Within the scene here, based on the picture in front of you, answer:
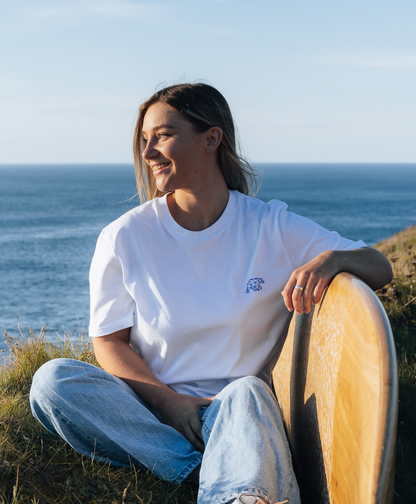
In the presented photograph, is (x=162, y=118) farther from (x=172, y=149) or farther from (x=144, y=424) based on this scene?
(x=144, y=424)

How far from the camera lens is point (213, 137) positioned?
9.04 feet

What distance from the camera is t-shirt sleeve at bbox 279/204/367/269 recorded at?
254 cm

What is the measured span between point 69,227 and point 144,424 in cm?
6126

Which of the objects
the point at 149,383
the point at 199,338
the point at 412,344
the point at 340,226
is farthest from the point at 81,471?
the point at 340,226

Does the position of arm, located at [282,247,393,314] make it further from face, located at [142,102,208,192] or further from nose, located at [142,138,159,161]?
nose, located at [142,138,159,161]

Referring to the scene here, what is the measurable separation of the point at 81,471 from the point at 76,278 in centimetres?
3457

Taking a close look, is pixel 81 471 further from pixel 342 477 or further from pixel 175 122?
pixel 175 122

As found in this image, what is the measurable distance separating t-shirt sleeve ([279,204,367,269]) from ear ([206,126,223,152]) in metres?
0.51

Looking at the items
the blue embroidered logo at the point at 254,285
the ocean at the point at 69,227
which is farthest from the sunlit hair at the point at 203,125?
the blue embroidered logo at the point at 254,285

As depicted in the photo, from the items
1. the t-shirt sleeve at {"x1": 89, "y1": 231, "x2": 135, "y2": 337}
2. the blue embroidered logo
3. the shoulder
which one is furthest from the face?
the blue embroidered logo

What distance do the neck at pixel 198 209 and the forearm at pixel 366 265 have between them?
2.32 ft

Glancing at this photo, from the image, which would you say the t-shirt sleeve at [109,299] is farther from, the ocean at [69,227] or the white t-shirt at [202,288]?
the ocean at [69,227]

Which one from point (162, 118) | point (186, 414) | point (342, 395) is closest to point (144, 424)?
point (186, 414)

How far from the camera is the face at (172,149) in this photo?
8.55 ft
